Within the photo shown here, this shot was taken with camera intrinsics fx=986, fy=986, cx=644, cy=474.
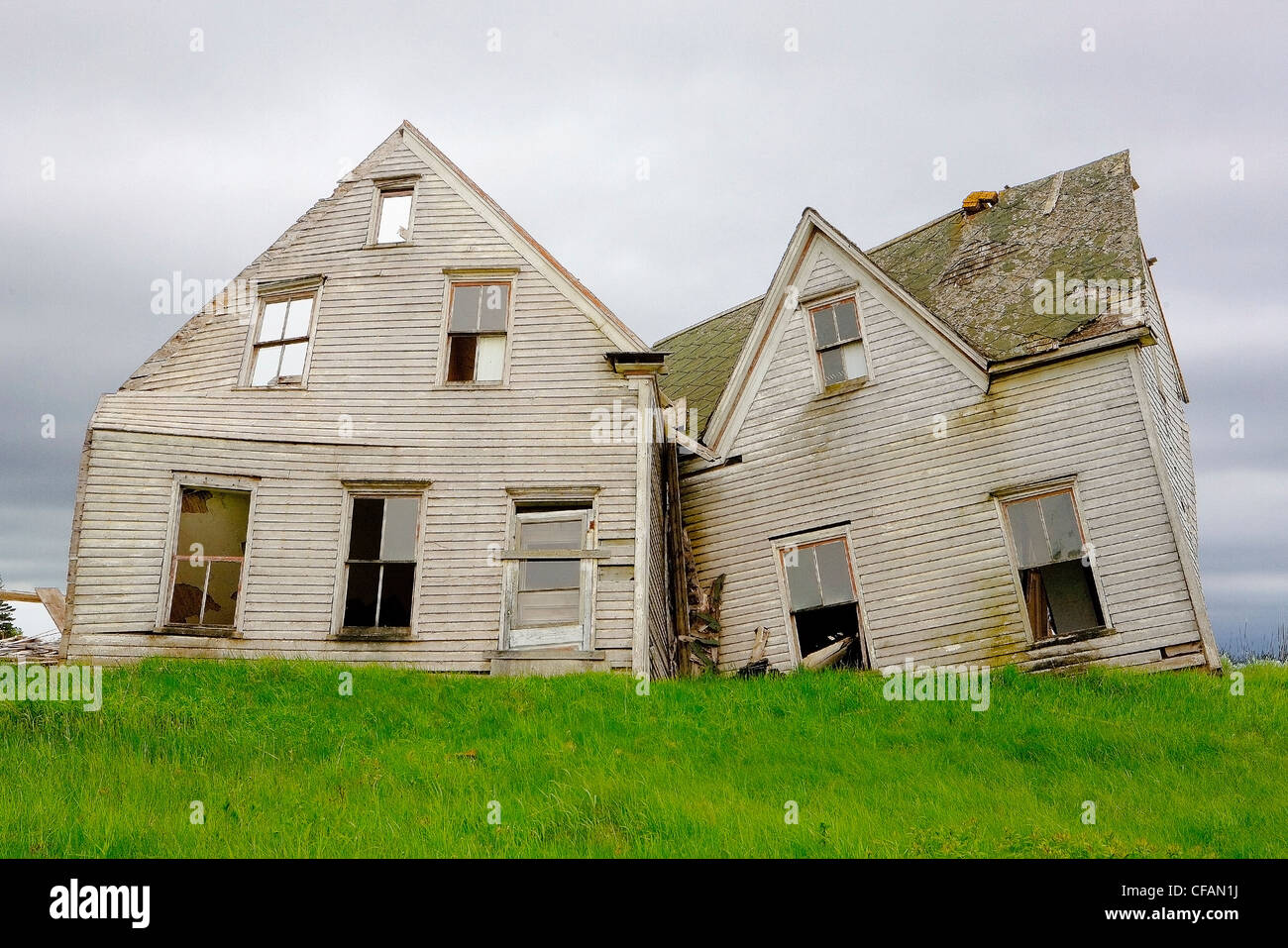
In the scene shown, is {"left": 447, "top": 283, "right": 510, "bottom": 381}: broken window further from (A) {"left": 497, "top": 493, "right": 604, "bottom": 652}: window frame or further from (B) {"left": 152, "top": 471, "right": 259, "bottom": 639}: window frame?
(B) {"left": 152, "top": 471, "right": 259, "bottom": 639}: window frame

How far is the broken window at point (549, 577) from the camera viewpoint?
13.6m

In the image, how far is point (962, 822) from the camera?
784cm

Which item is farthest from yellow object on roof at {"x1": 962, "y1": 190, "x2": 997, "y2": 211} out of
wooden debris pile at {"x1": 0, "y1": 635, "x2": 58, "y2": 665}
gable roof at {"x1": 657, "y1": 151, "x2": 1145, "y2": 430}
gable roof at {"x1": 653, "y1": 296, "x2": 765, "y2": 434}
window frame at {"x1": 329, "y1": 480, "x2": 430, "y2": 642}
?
wooden debris pile at {"x1": 0, "y1": 635, "x2": 58, "y2": 665}

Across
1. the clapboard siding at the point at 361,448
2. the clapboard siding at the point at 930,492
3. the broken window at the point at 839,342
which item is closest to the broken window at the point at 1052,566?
the clapboard siding at the point at 930,492

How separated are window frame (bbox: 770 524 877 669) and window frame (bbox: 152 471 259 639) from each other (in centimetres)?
783

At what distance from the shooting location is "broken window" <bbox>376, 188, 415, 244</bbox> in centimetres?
1608

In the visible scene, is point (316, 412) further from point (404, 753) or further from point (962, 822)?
point (962, 822)

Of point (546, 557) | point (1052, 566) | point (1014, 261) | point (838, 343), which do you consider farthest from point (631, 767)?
point (1014, 261)
